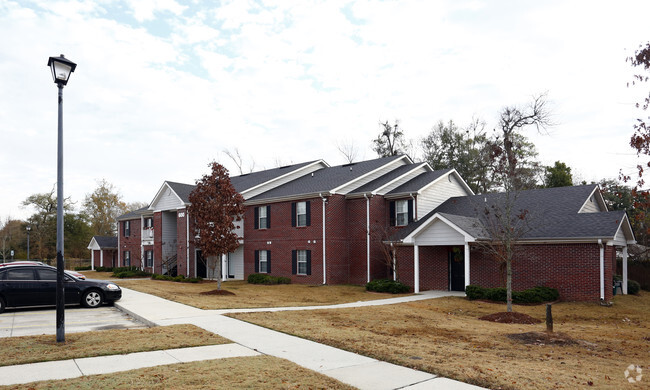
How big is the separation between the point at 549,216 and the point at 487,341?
13.0 metres

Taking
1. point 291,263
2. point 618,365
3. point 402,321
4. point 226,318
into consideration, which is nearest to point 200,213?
point 291,263

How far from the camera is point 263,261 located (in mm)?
29938

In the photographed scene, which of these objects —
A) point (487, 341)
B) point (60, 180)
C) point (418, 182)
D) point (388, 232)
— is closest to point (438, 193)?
point (418, 182)

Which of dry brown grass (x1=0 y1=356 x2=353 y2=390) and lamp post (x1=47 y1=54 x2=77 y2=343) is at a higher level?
lamp post (x1=47 y1=54 x2=77 y2=343)

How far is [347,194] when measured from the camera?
27.2 meters

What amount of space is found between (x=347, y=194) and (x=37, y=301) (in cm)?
1621

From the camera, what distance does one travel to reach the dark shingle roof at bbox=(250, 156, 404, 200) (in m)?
27.9

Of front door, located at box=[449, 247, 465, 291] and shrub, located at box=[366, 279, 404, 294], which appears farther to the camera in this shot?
front door, located at box=[449, 247, 465, 291]

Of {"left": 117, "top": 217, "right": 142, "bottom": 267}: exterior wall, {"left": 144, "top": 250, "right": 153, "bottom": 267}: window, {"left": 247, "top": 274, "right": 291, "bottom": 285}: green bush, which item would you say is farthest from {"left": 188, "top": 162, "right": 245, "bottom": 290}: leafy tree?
{"left": 117, "top": 217, "right": 142, "bottom": 267}: exterior wall

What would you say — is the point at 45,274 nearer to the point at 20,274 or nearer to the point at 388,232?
the point at 20,274

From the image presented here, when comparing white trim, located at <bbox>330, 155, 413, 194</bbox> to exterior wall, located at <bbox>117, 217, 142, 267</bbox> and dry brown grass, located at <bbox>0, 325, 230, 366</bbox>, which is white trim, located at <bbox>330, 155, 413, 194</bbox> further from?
exterior wall, located at <bbox>117, 217, 142, 267</bbox>

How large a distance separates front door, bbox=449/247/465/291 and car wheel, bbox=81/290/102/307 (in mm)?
15272

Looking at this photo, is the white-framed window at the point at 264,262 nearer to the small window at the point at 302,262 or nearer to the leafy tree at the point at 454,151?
the small window at the point at 302,262

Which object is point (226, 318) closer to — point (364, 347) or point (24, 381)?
point (364, 347)
